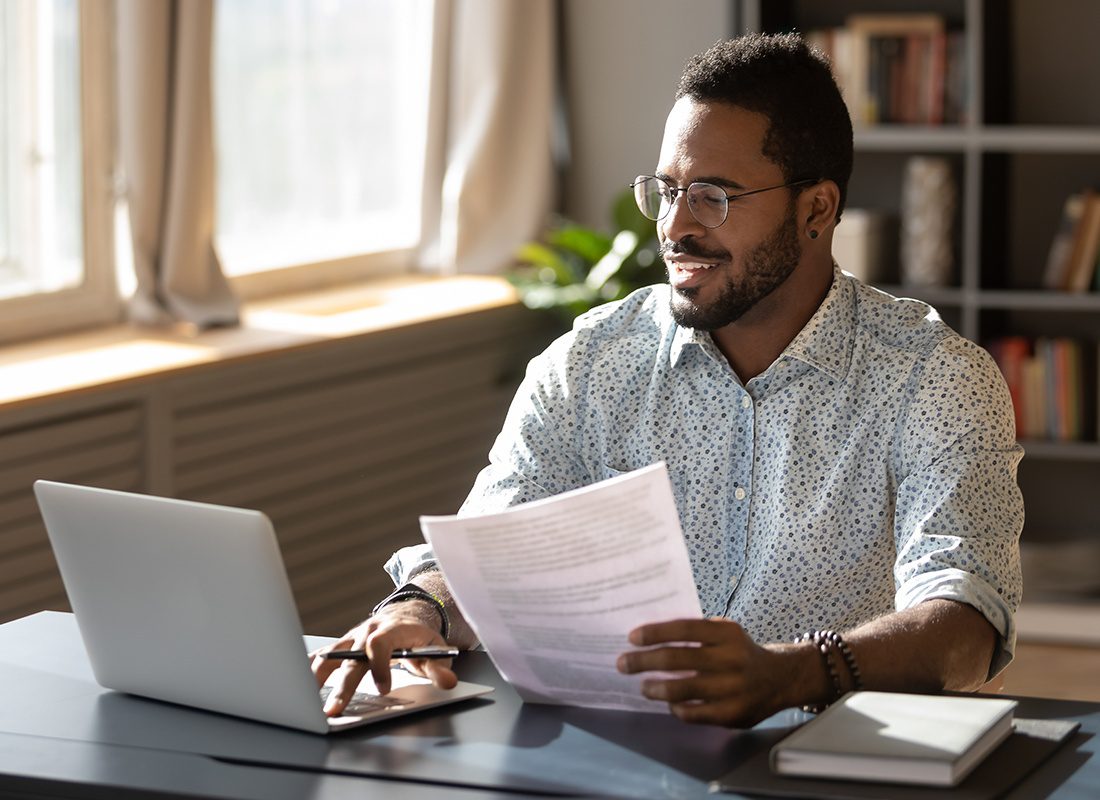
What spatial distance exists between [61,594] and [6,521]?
0.67 ft

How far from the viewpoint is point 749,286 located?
2021mm

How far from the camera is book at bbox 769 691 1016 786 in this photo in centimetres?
137

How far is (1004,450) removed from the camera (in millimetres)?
1924

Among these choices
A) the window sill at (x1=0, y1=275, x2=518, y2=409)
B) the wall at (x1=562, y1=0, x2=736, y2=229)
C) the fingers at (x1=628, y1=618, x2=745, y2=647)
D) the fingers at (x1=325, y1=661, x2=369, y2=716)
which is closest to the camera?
the fingers at (x1=628, y1=618, x2=745, y2=647)

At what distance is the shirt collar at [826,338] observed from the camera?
2.03 meters

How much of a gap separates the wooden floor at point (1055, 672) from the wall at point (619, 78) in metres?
1.69

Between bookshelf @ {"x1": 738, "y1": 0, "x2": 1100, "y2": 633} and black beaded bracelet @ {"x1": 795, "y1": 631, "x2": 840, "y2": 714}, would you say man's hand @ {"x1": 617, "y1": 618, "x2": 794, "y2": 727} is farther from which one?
bookshelf @ {"x1": 738, "y1": 0, "x2": 1100, "y2": 633}

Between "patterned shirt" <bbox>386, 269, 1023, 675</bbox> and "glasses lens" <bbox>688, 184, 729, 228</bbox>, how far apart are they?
0.15m

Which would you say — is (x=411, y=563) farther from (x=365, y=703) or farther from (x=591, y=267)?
(x=591, y=267)

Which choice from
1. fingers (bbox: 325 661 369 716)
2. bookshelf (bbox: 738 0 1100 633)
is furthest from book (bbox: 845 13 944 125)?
fingers (bbox: 325 661 369 716)

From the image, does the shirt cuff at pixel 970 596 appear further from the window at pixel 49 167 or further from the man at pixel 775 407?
the window at pixel 49 167

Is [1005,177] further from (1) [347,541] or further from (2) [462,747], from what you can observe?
(2) [462,747]

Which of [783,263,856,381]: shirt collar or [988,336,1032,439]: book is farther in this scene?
[988,336,1032,439]: book

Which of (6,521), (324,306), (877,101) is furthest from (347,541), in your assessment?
(877,101)
